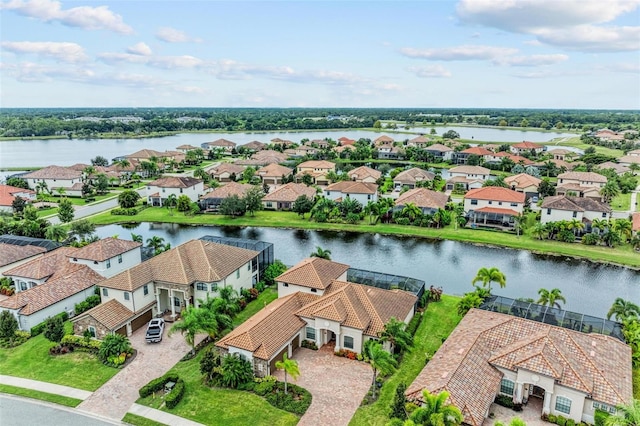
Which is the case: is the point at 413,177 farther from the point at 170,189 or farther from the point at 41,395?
the point at 41,395

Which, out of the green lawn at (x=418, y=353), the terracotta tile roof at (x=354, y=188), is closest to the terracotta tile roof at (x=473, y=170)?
the terracotta tile roof at (x=354, y=188)

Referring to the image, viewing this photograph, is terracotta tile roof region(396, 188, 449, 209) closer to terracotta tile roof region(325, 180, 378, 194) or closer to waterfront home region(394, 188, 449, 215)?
waterfront home region(394, 188, 449, 215)

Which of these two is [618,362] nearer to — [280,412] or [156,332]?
[280,412]

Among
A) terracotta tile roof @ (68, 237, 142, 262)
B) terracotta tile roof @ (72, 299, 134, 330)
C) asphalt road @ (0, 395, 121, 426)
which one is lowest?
asphalt road @ (0, 395, 121, 426)

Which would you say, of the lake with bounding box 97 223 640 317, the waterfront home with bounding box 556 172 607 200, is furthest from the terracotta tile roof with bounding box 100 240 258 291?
the waterfront home with bounding box 556 172 607 200

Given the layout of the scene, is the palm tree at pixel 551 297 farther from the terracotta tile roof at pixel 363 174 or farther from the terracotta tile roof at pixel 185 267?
the terracotta tile roof at pixel 363 174

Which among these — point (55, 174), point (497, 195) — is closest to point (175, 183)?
point (55, 174)

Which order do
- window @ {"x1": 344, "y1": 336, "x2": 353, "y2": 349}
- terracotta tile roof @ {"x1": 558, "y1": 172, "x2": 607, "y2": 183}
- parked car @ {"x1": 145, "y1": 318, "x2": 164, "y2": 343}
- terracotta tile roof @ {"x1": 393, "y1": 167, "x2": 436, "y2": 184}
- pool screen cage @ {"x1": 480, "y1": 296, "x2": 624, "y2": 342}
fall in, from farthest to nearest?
terracotta tile roof @ {"x1": 393, "y1": 167, "x2": 436, "y2": 184} < terracotta tile roof @ {"x1": 558, "y1": 172, "x2": 607, "y2": 183} < parked car @ {"x1": 145, "y1": 318, "x2": 164, "y2": 343} < pool screen cage @ {"x1": 480, "y1": 296, "x2": 624, "y2": 342} < window @ {"x1": 344, "y1": 336, "x2": 353, "y2": 349}

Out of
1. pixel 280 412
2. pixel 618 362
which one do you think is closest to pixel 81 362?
pixel 280 412
